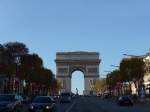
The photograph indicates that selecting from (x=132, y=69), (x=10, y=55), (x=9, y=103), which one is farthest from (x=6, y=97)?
(x=132, y=69)

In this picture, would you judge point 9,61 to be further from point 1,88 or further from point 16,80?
point 1,88

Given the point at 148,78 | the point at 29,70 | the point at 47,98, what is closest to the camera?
the point at 47,98

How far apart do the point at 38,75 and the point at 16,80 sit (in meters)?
6.89

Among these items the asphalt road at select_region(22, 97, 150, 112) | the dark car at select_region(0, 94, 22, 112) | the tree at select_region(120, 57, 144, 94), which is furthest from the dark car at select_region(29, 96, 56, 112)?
the tree at select_region(120, 57, 144, 94)

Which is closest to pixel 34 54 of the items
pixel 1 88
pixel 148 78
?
pixel 1 88

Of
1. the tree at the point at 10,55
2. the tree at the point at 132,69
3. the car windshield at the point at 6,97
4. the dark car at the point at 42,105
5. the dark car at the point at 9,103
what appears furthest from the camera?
the tree at the point at 132,69

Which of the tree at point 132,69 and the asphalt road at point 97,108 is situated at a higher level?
the tree at point 132,69

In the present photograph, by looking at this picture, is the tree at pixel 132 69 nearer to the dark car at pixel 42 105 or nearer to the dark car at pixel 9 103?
the dark car at pixel 9 103

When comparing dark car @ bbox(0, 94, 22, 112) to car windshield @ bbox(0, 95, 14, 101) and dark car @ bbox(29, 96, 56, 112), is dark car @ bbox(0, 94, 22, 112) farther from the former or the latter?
dark car @ bbox(29, 96, 56, 112)

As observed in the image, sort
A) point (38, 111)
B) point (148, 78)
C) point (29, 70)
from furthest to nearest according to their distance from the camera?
point (148, 78), point (29, 70), point (38, 111)

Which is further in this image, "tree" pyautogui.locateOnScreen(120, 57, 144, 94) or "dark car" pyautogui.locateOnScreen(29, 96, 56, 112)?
"tree" pyautogui.locateOnScreen(120, 57, 144, 94)

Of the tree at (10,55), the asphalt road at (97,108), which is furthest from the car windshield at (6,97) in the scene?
the tree at (10,55)

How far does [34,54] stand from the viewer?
102750 mm

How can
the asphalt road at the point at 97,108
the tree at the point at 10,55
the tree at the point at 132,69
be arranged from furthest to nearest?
the tree at the point at 132,69 < the tree at the point at 10,55 < the asphalt road at the point at 97,108
